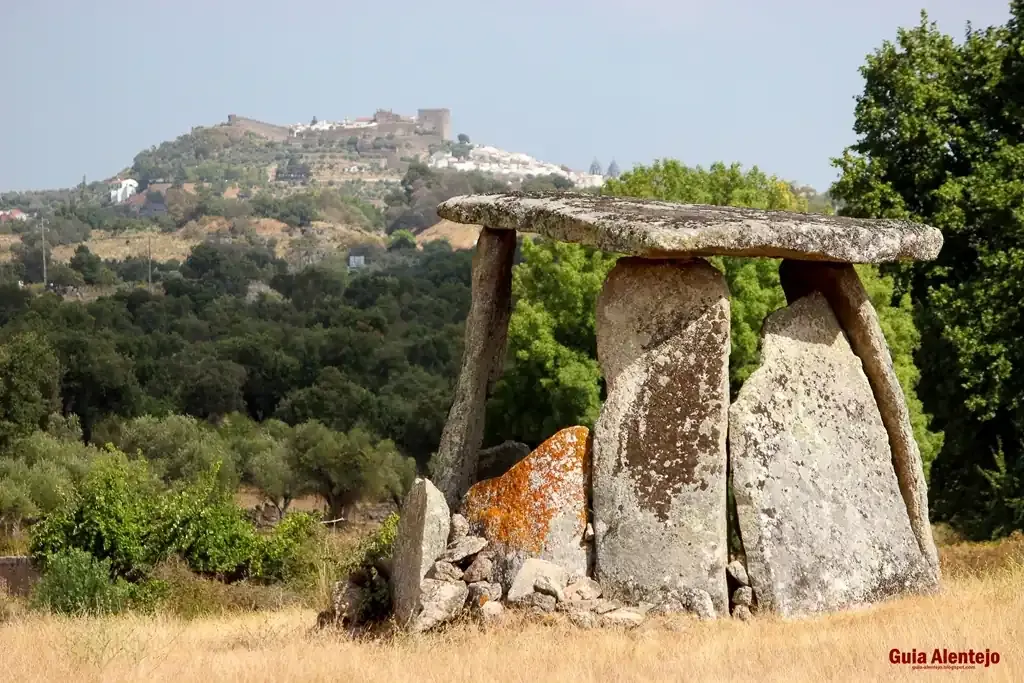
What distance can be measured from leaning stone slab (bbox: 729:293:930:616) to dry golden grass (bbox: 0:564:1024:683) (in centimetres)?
41

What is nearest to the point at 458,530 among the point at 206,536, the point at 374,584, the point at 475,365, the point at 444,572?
the point at 444,572

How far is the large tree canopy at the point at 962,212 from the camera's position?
28.6 m

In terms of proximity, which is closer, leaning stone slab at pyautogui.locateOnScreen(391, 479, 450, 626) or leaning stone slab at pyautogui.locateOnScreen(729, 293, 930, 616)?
leaning stone slab at pyautogui.locateOnScreen(729, 293, 930, 616)

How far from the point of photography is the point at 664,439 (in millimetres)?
14688

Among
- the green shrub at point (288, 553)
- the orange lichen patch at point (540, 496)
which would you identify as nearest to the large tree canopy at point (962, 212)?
the green shrub at point (288, 553)

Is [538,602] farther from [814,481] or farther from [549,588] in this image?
[814,481]

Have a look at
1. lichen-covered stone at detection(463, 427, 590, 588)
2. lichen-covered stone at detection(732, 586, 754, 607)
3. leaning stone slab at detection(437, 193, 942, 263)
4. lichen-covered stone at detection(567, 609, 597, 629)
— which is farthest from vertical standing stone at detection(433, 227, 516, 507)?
lichen-covered stone at detection(732, 586, 754, 607)

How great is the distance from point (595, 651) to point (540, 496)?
2578mm

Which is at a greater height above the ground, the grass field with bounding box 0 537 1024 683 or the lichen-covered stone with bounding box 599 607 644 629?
the lichen-covered stone with bounding box 599 607 644 629

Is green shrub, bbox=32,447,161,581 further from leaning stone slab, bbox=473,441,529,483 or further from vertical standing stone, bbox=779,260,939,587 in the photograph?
vertical standing stone, bbox=779,260,939,587

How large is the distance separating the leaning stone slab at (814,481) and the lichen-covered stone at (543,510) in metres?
1.61

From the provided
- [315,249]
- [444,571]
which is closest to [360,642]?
[444,571]

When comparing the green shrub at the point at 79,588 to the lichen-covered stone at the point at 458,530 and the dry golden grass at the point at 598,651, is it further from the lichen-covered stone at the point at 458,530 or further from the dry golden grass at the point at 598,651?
the lichen-covered stone at the point at 458,530

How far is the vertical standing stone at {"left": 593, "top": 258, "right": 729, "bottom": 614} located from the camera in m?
14.5
